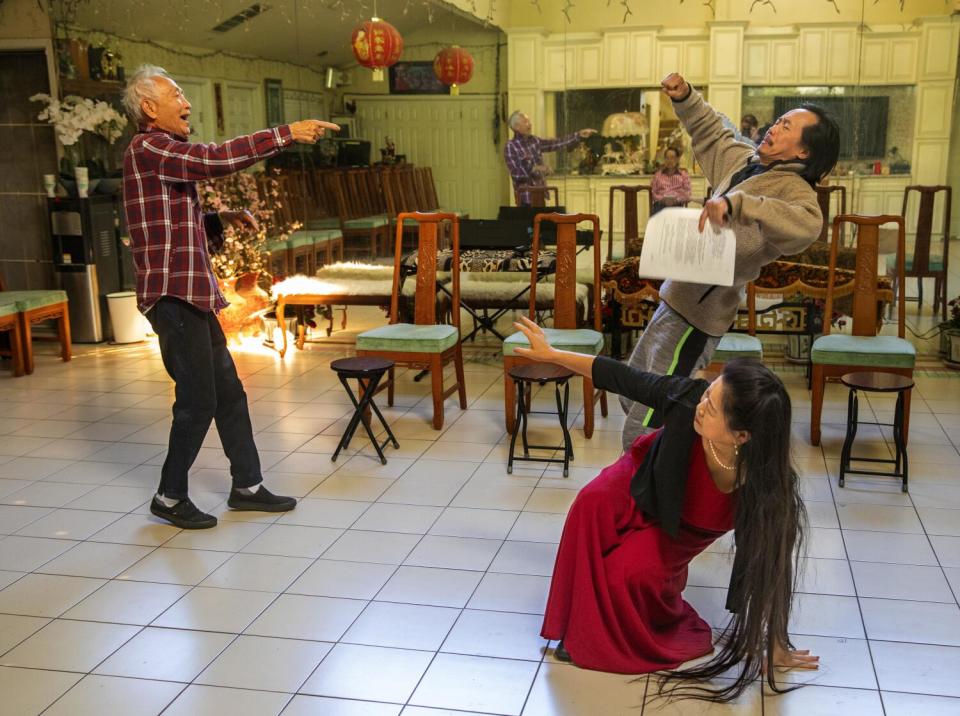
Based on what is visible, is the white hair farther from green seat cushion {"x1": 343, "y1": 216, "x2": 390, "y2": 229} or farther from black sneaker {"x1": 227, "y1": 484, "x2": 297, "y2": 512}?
green seat cushion {"x1": 343, "y1": 216, "x2": 390, "y2": 229}

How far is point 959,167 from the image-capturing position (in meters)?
A: 6.04

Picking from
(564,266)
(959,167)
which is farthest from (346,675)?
(959,167)

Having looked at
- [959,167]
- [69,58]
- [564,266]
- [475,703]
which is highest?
[69,58]

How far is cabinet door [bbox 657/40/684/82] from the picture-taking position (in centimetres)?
632

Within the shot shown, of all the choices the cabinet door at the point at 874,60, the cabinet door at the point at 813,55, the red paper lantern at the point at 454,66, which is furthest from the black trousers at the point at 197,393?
the cabinet door at the point at 874,60

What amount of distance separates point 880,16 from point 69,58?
5.37 m

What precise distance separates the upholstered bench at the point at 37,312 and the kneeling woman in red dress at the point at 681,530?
455cm

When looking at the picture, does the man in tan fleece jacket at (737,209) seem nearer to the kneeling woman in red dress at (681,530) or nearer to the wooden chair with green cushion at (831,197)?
the kneeling woman in red dress at (681,530)

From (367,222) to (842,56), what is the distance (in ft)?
11.3

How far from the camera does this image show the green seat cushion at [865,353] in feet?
14.4

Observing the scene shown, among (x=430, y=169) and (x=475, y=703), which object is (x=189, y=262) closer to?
(x=475, y=703)

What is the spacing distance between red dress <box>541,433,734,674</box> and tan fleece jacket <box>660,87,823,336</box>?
2.03 feet

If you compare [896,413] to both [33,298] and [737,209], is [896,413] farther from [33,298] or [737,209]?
[33,298]

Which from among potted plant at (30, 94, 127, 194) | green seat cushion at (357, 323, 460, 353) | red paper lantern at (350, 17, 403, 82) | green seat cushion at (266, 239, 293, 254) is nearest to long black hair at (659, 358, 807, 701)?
green seat cushion at (357, 323, 460, 353)
